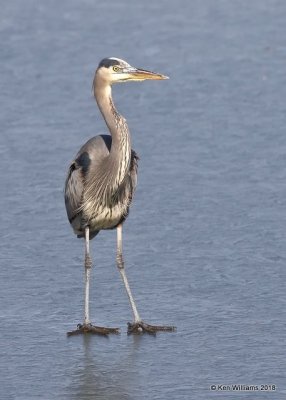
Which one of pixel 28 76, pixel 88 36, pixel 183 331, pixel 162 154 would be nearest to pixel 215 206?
pixel 162 154

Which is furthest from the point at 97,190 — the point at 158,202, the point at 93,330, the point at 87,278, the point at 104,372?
the point at 158,202

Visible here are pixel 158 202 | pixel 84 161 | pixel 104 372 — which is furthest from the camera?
pixel 158 202

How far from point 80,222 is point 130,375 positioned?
1.62 metres

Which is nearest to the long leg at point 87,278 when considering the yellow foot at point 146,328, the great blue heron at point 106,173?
the great blue heron at point 106,173

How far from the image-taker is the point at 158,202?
10305 mm

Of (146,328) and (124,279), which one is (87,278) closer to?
(124,279)

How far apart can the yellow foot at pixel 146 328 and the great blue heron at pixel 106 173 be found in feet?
0.57

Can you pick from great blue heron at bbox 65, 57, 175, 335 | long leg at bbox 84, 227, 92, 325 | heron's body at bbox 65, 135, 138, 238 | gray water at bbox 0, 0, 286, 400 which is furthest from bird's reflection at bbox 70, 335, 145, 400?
heron's body at bbox 65, 135, 138, 238

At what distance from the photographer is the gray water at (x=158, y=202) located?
24.3ft

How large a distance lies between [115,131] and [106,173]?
30 centimetres

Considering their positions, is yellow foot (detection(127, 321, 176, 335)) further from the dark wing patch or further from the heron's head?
the heron's head

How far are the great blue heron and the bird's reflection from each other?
45 cm

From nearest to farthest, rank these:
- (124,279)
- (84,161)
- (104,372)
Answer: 1. (104,372)
2. (124,279)
3. (84,161)

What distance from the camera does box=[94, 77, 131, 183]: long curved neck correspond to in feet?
27.3
